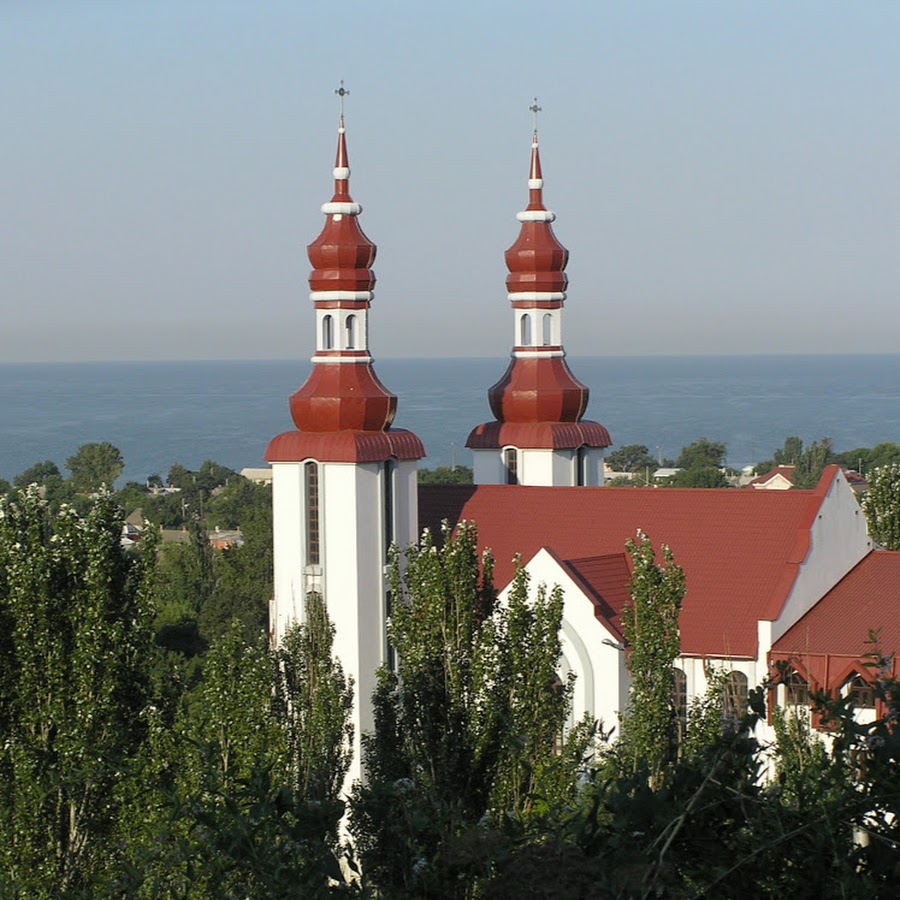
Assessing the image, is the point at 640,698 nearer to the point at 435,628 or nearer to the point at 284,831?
the point at 435,628

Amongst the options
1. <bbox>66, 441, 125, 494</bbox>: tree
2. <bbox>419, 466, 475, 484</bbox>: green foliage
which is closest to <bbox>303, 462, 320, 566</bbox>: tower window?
<bbox>419, 466, 475, 484</bbox>: green foliage

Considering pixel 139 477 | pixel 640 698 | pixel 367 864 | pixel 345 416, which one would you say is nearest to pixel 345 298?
pixel 345 416

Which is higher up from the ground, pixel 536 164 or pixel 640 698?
pixel 536 164

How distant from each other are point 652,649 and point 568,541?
7881 mm

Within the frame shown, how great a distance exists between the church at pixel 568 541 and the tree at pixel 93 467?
3381 inches

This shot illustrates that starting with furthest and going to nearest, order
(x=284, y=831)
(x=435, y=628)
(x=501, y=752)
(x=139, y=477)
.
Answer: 1. (x=139, y=477)
2. (x=435, y=628)
3. (x=501, y=752)
4. (x=284, y=831)

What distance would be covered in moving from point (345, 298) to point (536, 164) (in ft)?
26.0

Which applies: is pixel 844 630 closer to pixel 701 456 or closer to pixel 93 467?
pixel 93 467

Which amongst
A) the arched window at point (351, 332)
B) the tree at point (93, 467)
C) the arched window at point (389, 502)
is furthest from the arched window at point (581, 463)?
the tree at point (93, 467)

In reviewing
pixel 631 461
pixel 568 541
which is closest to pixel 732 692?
pixel 568 541

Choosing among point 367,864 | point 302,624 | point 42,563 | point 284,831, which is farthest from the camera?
point 302,624

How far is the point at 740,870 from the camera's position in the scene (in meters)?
8.72

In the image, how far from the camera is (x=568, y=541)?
31.5m

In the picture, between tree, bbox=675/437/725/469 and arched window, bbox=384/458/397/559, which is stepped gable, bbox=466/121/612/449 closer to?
arched window, bbox=384/458/397/559
